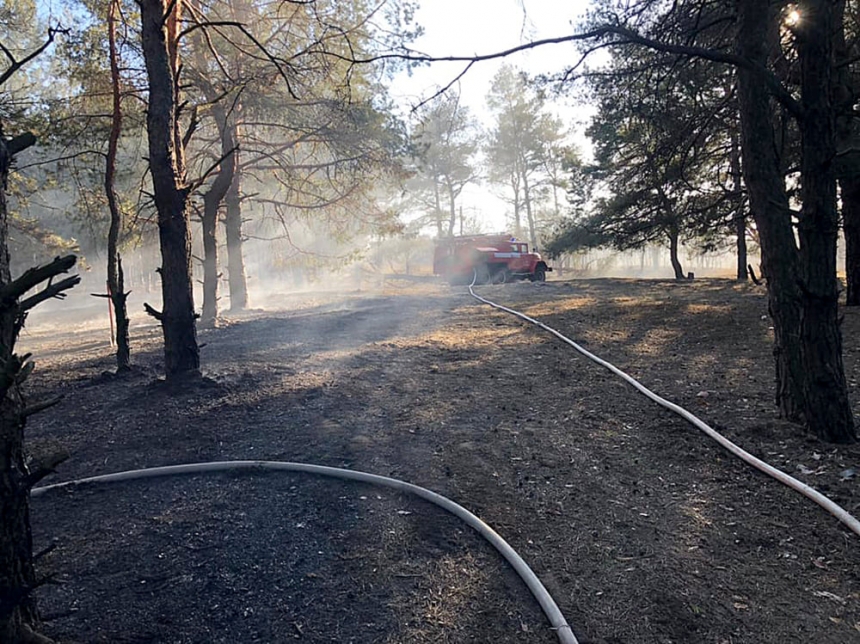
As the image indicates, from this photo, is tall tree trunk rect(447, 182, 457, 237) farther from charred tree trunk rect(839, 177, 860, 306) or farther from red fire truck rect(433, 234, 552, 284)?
charred tree trunk rect(839, 177, 860, 306)

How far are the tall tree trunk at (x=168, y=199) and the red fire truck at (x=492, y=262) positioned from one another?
12757 mm

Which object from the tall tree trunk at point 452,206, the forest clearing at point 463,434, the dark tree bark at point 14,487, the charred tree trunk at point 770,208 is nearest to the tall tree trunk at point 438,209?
the tall tree trunk at point 452,206

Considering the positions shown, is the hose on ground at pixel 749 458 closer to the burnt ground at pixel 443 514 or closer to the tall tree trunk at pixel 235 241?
the burnt ground at pixel 443 514

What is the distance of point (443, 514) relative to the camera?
278cm

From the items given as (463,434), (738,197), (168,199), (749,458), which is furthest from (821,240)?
(738,197)

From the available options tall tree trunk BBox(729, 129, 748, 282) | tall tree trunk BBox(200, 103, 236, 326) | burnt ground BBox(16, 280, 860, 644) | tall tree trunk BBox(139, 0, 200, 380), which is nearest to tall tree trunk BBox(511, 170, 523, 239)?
tall tree trunk BBox(729, 129, 748, 282)

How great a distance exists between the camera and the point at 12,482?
1.61 metres

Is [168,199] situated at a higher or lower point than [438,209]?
lower

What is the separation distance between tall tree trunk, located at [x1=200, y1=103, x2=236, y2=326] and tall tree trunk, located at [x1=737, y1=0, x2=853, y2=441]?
348 inches

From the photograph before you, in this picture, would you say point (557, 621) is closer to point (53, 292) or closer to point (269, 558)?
point (269, 558)

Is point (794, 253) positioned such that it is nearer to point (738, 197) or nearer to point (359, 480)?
point (359, 480)

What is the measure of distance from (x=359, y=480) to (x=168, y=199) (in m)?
3.47

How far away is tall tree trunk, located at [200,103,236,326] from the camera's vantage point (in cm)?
1022

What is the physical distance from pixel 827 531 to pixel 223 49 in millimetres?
10233
